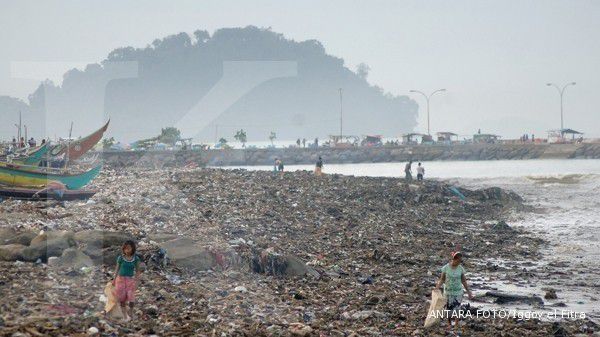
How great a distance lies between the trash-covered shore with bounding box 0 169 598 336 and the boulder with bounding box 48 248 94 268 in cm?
2

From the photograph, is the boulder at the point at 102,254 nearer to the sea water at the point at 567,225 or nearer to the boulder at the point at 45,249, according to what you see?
the boulder at the point at 45,249

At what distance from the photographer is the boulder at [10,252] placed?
38.3 ft

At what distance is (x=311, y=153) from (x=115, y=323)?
83.5 meters

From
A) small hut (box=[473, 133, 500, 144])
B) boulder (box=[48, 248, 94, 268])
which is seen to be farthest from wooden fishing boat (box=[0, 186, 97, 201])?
small hut (box=[473, 133, 500, 144])

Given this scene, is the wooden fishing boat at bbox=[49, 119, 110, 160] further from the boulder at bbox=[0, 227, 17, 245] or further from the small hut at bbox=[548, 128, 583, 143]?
the small hut at bbox=[548, 128, 583, 143]

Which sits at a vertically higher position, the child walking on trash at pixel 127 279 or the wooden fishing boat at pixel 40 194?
the wooden fishing boat at pixel 40 194

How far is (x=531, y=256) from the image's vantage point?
722 inches

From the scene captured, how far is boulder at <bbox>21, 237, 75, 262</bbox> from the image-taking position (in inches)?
461

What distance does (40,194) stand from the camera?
67.1ft

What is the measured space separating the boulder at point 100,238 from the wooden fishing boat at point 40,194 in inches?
Answer: 325

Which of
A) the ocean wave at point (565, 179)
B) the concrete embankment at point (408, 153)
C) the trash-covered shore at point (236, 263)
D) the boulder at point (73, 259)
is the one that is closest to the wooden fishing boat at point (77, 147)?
the trash-covered shore at point (236, 263)

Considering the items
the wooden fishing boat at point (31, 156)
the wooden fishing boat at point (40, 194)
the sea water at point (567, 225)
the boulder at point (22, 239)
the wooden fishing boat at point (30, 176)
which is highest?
the wooden fishing boat at point (31, 156)

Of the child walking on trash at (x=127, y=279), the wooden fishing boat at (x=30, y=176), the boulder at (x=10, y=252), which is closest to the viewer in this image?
the child walking on trash at (x=127, y=279)

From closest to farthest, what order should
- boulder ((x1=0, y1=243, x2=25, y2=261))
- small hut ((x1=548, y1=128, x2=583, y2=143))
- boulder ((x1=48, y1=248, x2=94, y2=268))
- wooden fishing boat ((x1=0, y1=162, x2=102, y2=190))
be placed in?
boulder ((x1=48, y1=248, x2=94, y2=268))
boulder ((x1=0, y1=243, x2=25, y2=261))
wooden fishing boat ((x1=0, y1=162, x2=102, y2=190))
small hut ((x1=548, y1=128, x2=583, y2=143))
